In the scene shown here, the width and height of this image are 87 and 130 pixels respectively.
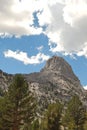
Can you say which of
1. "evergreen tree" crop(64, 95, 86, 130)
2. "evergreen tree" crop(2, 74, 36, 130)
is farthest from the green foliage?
"evergreen tree" crop(2, 74, 36, 130)

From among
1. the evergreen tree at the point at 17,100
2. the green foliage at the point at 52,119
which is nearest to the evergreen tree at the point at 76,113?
the green foliage at the point at 52,119

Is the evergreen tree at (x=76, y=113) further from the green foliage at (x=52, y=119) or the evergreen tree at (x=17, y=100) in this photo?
the evergreen tree at (x=17, y=100)

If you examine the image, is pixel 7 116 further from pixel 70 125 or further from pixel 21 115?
pixel 70 125

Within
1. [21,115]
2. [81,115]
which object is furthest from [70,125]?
[21,115]

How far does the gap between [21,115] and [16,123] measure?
4043 millimetres

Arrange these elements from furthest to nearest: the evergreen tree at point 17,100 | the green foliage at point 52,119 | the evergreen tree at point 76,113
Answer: the evergreen tree at point 76,113
the green foliage at point 52,119
the evergreen tree at point 17,100

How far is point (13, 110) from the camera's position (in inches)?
2403

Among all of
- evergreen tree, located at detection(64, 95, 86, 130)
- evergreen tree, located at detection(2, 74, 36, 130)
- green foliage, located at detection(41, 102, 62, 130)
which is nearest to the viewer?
evergreen tree, located at detection(2, 74, 36, 130)

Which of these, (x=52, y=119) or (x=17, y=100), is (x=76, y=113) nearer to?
(x=52, y=119)

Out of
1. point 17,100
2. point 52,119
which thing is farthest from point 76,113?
point 17,100

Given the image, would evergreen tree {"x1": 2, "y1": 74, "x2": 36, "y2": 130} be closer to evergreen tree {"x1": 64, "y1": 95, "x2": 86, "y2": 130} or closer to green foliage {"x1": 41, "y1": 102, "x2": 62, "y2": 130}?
green foliage {"x1": 41, "y1": 102, "x2": 62, "y2": 130}

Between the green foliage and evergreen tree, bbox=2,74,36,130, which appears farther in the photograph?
the green foliage

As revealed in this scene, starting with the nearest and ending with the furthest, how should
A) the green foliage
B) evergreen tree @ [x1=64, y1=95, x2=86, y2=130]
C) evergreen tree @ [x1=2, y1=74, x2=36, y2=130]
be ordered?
evergreen tree @ [x1=2, y1=74, x2=36, y2=130] < the green foliage < evergreen tree @ [x1=64, y1=95, x2=86, y2=130]

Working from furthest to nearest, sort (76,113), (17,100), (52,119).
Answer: (76,113) < (52,119) < (17,100)
